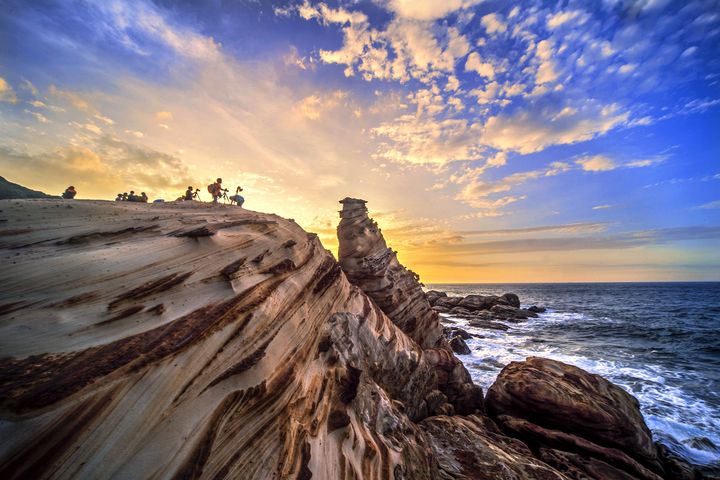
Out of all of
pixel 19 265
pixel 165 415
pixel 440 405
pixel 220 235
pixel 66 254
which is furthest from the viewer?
pixel 440 405

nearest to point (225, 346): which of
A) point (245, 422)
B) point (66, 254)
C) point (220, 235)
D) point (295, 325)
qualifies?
point (245, 422)

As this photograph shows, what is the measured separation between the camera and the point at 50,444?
3576 millimetres

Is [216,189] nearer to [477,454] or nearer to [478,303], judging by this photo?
[477,454]

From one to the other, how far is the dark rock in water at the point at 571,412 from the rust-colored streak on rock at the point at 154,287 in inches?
490

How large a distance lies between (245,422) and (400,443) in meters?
3.93

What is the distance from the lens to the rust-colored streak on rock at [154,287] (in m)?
5.39

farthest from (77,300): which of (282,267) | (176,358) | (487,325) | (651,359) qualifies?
(487,325)

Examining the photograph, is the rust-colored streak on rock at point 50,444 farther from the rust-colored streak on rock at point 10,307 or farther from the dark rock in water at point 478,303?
the dark rock in water at point 478,303

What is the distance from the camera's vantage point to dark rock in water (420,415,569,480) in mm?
7477

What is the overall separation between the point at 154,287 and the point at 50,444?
2.77 m

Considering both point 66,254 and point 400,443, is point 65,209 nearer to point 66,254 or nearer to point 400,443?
point 66,254

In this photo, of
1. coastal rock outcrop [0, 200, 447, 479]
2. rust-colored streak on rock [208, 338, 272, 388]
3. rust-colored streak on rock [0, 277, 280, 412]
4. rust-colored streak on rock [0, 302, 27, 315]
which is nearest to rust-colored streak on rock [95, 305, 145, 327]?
coastal rock outcrop [0, 200, 447, 479]

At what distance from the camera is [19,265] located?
5.40 m

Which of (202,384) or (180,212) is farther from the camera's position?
(180,212)
